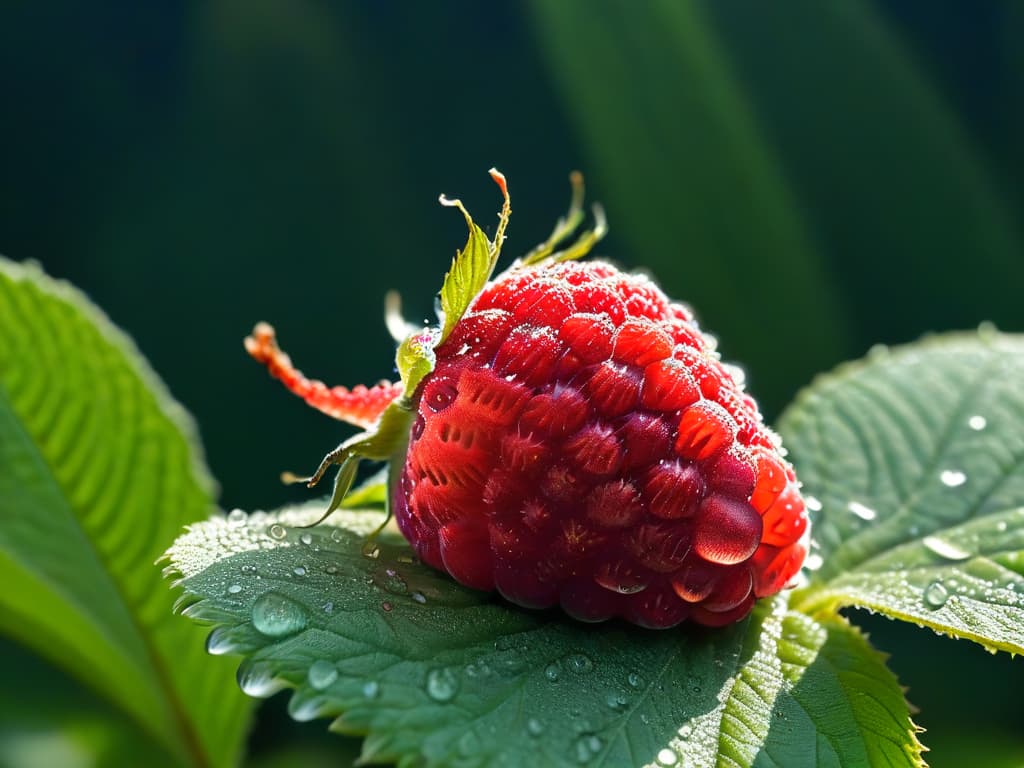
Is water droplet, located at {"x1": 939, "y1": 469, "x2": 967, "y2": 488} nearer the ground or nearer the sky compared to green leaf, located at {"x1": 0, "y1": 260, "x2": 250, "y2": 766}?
nearer the ground

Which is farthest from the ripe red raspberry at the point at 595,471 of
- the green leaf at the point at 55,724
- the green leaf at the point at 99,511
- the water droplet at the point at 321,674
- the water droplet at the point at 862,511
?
the green leaf at the point at 55,724

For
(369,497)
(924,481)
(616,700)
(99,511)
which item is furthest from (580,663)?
(99,511)

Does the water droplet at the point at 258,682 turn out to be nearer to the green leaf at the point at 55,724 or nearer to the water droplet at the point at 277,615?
the water droplet at the point at 277,615

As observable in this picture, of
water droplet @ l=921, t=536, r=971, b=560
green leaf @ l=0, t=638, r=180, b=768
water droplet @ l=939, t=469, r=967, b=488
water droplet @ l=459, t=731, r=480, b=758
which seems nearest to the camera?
water droplet @ l=459, t=731, r=480, b=758

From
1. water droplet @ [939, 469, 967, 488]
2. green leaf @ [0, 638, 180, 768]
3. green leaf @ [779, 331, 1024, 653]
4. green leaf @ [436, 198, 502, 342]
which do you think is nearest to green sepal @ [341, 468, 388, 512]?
green leaf @ [436, 198, 502, 342]

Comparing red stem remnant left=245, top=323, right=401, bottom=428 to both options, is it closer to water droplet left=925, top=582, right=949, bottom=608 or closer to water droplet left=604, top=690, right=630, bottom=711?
water droplet left=604, top=690, right=630, bottom=711

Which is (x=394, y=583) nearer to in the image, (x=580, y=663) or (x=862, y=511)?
(x=580, y=663)
